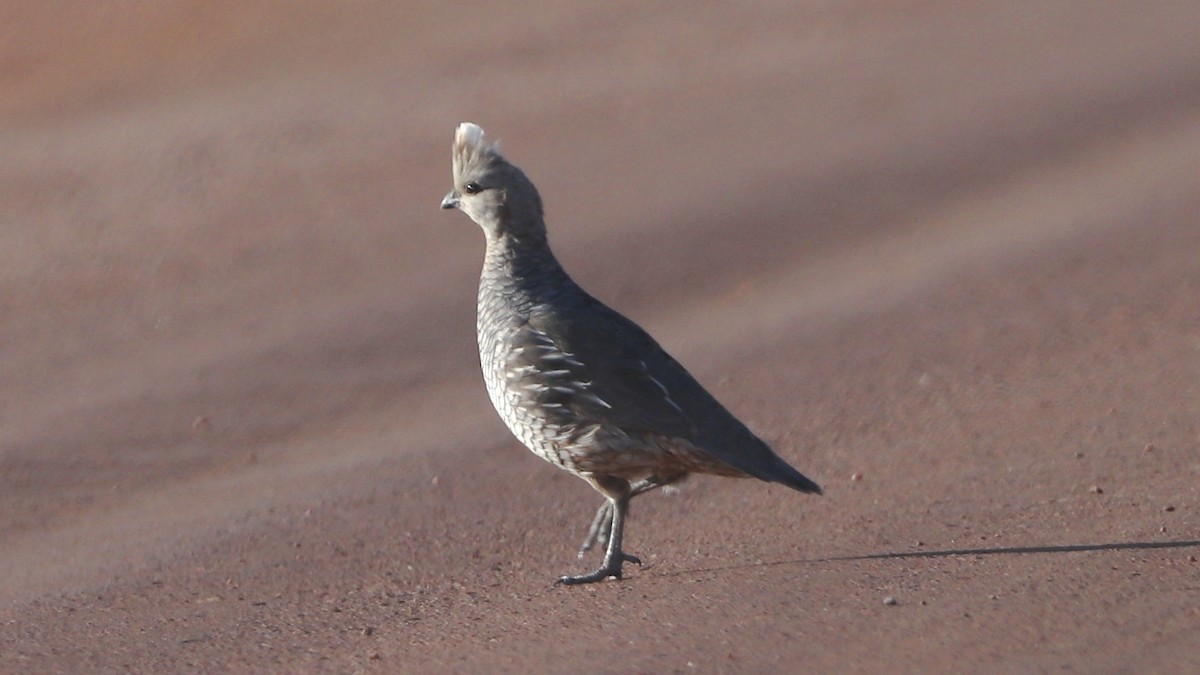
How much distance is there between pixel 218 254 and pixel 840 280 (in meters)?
5.32

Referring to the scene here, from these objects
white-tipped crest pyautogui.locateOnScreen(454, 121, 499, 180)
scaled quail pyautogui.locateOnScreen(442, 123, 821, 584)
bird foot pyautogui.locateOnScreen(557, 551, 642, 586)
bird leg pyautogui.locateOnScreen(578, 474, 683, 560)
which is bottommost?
bird foot pyautogui.locateOnScreen(557, 551, 642, 586)

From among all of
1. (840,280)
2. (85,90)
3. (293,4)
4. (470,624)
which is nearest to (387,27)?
(293,4)

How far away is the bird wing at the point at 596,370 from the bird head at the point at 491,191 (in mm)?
629

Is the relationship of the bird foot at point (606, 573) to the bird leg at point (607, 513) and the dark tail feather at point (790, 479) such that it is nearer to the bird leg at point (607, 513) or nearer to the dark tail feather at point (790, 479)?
the bird leg at point (607, 513)

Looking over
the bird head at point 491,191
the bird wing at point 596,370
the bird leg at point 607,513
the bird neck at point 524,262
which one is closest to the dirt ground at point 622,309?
the bird leg at point 607,513

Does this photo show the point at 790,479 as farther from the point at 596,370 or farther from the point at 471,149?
the point at 471,149

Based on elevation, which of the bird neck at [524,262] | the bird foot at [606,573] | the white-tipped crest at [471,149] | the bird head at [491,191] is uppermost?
the white-tipped crest at [471,149]

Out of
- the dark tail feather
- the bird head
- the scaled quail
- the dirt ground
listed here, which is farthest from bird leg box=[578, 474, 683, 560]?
the bird head

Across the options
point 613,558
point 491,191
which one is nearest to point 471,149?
point 491,191

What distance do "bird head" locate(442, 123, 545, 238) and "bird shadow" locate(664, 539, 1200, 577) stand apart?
183cm

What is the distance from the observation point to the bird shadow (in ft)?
23.1

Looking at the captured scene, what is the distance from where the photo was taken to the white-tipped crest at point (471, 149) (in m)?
8.12

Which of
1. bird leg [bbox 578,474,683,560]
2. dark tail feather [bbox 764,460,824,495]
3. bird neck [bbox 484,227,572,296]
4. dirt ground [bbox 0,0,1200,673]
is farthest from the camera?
bird neck [bbox 484,227,572,296]

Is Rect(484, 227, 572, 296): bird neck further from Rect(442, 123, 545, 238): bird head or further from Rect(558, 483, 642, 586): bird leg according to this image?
Rect(558, 483, 642, 586): bird leg
